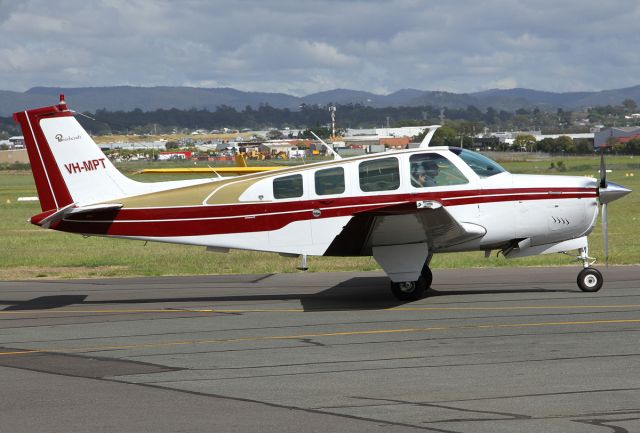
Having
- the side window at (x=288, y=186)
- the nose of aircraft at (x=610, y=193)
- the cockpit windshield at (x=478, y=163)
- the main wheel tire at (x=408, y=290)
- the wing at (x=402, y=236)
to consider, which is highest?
the cockpit windshield at (x=478, y=163)

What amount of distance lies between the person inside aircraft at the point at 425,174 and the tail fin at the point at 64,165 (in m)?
4.61

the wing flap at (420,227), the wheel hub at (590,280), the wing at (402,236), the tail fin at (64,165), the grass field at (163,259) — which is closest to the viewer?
the wing flap at (420,227)

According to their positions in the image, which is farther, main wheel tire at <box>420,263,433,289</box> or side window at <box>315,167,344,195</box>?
main wheel tire at <box>420,263,433,289</box>

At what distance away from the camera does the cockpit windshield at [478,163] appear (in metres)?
14.7

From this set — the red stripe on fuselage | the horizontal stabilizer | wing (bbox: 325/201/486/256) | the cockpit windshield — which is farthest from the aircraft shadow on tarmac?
the cockpit windshield

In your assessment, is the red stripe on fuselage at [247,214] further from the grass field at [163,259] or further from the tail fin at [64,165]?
the grass field at [163,259]

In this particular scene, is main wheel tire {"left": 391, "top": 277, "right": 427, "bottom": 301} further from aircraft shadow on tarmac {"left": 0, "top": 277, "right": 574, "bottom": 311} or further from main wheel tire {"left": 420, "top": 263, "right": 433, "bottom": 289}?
main wheel tire {"left": 420, "top": 263, "right": 433, "bottom": 289}

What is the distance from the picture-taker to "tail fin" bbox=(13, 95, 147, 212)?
1554cm

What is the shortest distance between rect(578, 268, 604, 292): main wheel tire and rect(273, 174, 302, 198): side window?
469cm

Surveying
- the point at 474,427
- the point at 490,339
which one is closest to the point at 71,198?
the point at 490,339

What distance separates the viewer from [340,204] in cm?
1480

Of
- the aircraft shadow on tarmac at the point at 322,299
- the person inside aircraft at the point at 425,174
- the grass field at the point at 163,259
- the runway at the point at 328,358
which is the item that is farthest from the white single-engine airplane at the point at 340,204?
the grass field at the point at 163,259

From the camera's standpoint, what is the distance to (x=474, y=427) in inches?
285

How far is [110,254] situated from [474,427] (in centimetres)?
1946
